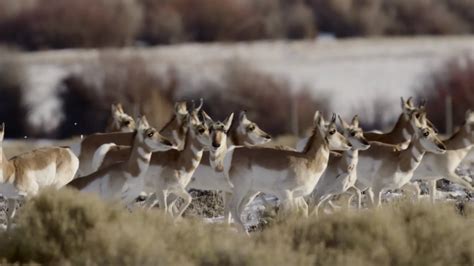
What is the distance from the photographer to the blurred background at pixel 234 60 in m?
44.3

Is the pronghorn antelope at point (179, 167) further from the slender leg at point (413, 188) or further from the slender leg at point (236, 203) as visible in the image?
the slender leg at point (413, 188)

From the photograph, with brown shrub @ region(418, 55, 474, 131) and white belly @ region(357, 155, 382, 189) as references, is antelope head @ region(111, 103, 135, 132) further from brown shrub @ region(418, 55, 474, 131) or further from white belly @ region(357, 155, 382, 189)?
brown shrub @ region(418, 55, 474, 131)

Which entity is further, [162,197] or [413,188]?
[413,188]

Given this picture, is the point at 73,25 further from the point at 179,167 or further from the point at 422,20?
the point at 179,167

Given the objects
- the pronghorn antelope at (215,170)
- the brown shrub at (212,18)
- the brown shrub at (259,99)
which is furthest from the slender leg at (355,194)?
the brown shrub at (212,18)

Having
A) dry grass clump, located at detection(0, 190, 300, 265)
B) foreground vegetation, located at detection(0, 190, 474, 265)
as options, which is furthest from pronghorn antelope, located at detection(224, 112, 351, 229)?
dry grass clump, located at detection(0, 190, 300, 265)

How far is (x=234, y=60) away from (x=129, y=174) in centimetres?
3210

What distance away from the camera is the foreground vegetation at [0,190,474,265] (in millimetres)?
12648

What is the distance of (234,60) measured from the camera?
48.3 metres

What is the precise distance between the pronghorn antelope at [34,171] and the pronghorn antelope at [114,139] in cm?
109

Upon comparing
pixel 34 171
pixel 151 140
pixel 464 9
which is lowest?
pixel 34 171

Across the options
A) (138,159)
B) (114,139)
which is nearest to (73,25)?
(114,139)

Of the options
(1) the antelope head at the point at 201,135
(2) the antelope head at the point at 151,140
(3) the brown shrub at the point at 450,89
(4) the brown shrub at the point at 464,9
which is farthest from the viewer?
(4) the brown shrub at the point at 464,9

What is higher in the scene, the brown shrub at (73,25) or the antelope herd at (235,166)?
the brown shrub at (73,25)
